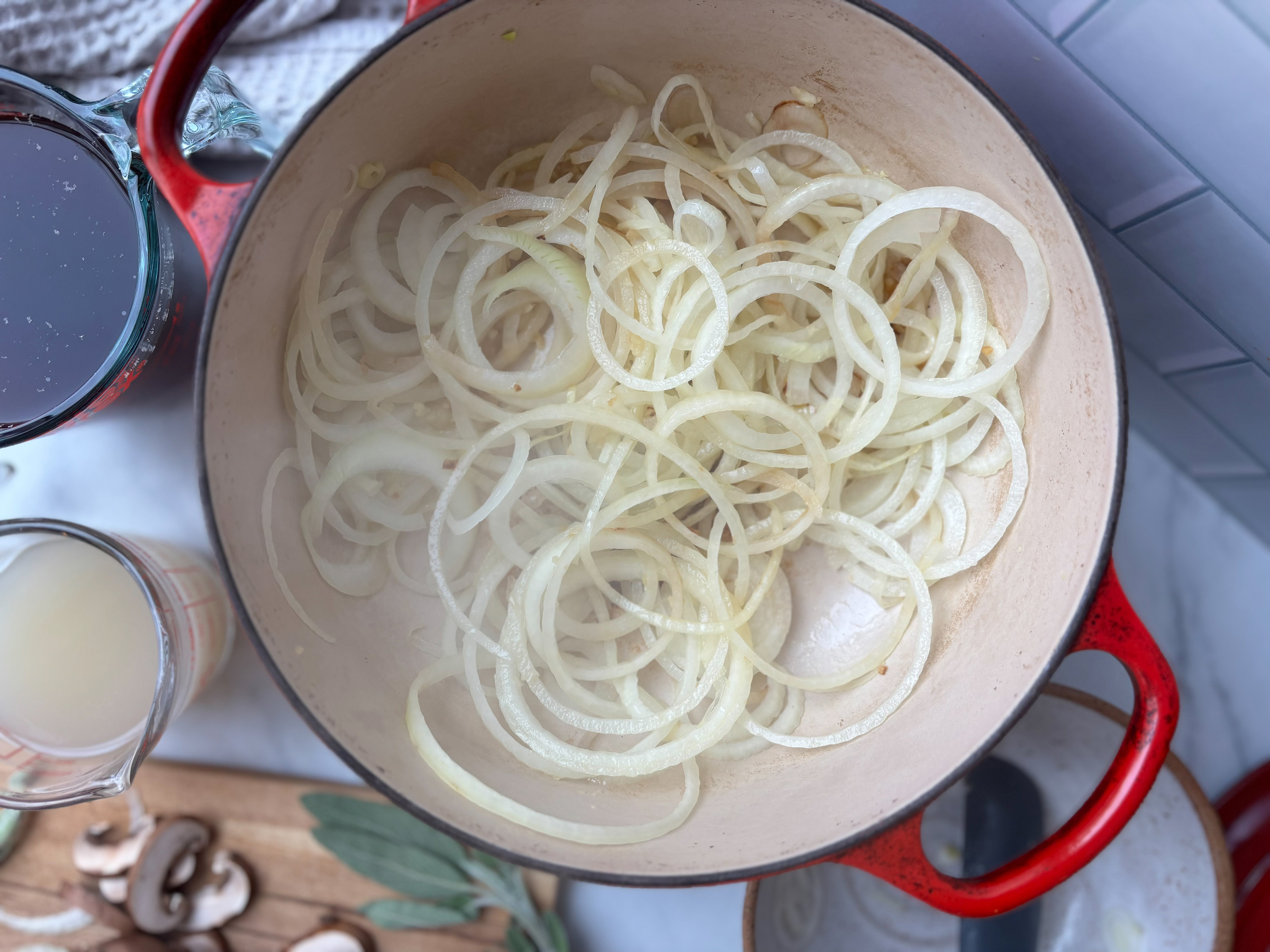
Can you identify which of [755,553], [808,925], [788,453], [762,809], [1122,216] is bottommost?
[808,925]

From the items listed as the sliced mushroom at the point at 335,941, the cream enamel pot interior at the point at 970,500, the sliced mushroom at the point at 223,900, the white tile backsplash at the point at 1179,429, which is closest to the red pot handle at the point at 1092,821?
the cream enamel pot interior at the point at 970,500

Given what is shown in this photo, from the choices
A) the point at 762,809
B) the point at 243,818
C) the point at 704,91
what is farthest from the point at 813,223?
the point at 243,818

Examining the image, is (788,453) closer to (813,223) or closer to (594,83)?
(813,223)

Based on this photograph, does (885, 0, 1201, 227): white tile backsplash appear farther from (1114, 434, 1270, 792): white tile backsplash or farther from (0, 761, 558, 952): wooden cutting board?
(0, 761, 558, 952): wooden cutting board

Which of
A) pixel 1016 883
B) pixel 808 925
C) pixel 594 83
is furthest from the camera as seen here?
pixel 808 925

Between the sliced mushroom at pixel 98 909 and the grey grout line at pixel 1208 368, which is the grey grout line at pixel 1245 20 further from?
the sliced mushroom at pixel 98 909

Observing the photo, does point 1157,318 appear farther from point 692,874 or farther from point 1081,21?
point 692,874
